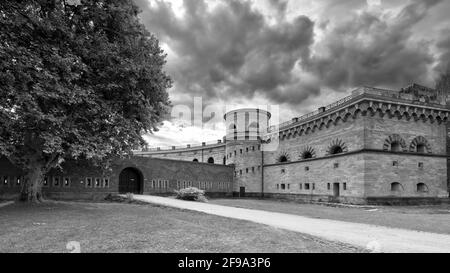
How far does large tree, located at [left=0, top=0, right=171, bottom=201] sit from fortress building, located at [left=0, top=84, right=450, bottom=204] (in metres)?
13.3

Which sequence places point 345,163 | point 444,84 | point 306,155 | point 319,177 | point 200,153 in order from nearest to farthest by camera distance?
1. point 345,163
2. point 319,177
3. point 306,155
4. point 444,84
5. point 200,153

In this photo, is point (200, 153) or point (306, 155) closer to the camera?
point (306, 155)

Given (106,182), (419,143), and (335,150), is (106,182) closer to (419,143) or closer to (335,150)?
(335,150)

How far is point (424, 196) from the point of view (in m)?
28.8

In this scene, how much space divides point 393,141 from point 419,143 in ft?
11.0

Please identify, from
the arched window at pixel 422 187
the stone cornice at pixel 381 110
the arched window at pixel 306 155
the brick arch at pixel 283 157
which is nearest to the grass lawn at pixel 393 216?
the arched window at pixel 422 187

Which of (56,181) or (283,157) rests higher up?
(283,157)

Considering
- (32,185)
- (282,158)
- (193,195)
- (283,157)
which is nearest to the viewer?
(32,185)

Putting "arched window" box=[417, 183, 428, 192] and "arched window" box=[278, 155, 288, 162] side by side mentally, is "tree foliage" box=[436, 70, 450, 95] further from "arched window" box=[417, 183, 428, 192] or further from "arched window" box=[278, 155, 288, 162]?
"arched window" box=[278, 155, 288, 162]

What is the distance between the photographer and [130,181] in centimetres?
3794

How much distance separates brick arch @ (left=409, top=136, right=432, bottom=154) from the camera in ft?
96.9

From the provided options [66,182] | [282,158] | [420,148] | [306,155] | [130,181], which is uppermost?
[420,148]

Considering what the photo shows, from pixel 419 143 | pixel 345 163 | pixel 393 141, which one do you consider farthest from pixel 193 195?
pixel 419 143
